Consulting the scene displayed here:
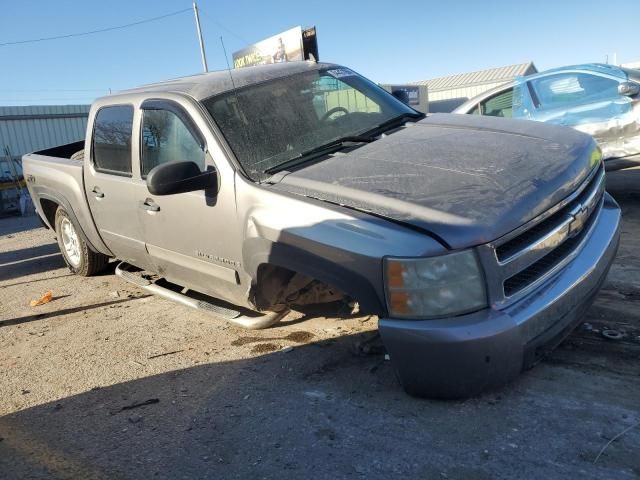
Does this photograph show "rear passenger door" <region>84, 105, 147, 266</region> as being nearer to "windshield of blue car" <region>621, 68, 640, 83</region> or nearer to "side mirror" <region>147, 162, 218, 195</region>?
"side mirror" <region>147, 162, 218, 195</region>

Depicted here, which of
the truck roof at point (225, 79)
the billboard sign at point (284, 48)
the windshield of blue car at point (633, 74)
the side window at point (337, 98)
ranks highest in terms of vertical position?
the billboard sign at point (284, 48)

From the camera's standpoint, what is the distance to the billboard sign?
19172mm

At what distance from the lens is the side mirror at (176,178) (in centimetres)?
318

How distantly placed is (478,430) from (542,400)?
1.35 ft

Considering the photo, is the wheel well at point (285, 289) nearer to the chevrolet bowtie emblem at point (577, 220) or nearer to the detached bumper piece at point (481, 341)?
the detached bumper piece at point (481, 341)

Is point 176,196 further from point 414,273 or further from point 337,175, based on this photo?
point 414,273

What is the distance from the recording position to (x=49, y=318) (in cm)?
502

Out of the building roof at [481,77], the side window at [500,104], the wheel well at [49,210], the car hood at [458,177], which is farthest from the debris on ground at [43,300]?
the building roof at [481,77]

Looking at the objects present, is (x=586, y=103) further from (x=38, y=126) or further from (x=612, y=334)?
(x=38, y=126)

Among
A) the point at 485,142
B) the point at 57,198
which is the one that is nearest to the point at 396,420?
the point at 485,142

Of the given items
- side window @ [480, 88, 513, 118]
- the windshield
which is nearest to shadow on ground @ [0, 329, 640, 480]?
the windshield

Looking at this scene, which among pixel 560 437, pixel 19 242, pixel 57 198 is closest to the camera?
pixel 560 437

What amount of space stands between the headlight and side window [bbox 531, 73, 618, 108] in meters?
5.66

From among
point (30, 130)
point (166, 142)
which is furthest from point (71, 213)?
point (30, 130)
